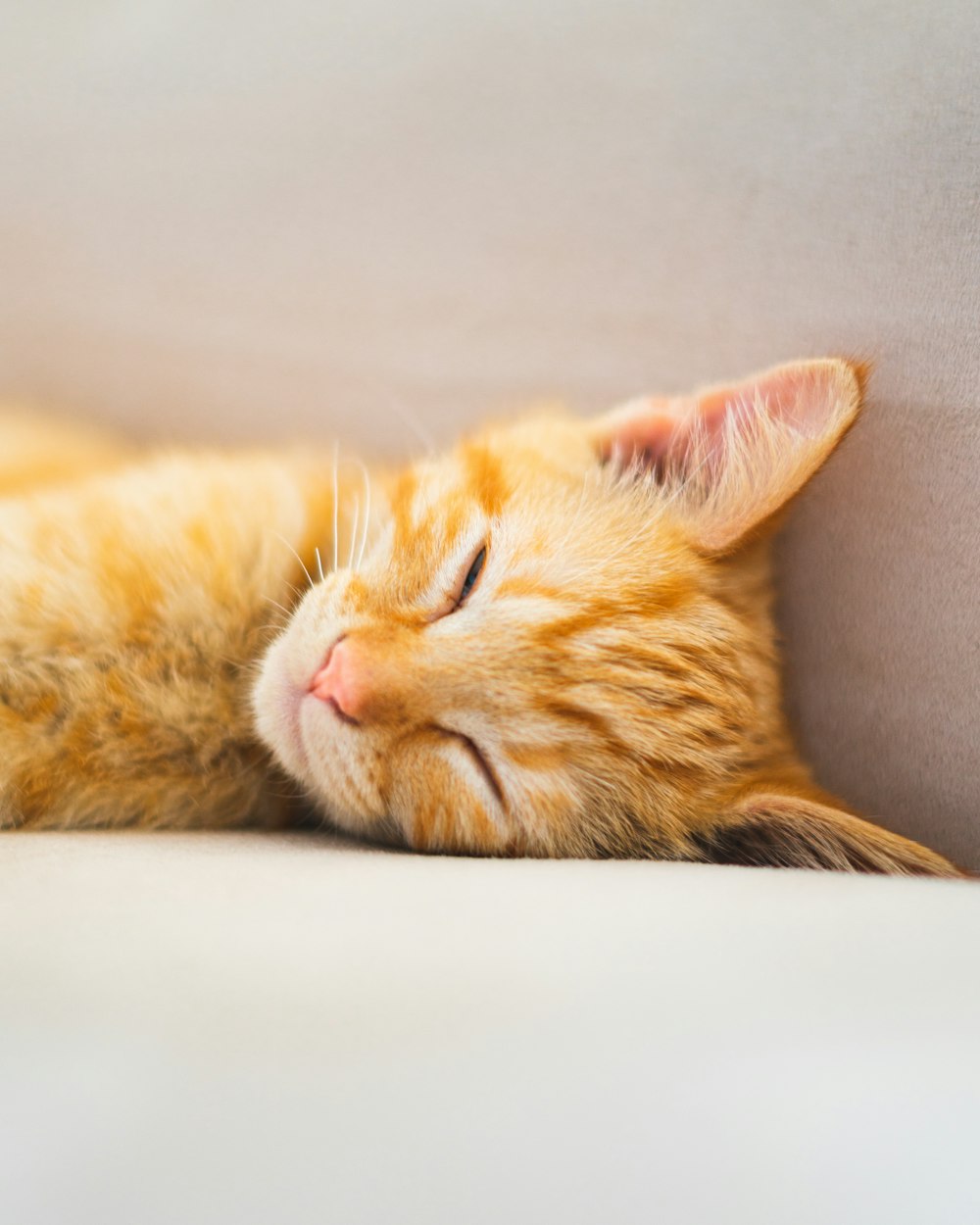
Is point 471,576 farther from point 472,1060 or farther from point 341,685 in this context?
point 472,1060

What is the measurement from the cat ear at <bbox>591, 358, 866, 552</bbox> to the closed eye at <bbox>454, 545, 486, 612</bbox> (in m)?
0.28

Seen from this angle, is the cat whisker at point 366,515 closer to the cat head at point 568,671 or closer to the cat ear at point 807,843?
the cat head at point 568,671

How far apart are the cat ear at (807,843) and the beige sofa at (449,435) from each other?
8 centimetres

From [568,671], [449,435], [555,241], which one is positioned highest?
[555,241]

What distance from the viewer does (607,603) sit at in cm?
115

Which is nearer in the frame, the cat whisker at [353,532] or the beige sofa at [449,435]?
the beige sofa at [449,435]

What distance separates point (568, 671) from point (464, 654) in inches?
5.1

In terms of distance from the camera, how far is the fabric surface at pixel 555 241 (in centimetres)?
126

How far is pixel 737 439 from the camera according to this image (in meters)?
1.24

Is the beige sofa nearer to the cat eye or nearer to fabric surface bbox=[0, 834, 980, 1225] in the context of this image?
fabric surface bbox=[0, 834, 980, 1225]

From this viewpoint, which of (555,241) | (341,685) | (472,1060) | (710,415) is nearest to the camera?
(472,1060)

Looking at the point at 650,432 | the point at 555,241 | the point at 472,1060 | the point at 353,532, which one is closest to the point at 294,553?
the point at 353,532

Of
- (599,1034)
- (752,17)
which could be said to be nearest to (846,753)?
(599,1034)

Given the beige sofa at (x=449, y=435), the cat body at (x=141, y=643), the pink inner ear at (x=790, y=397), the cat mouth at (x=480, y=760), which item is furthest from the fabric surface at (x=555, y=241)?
the cat mouth at (x=480, y=760)
